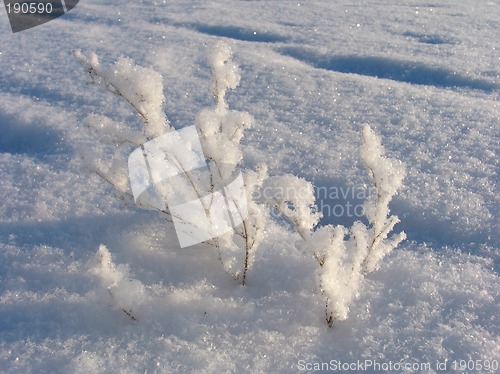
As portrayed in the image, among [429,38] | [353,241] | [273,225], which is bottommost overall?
[273,225]

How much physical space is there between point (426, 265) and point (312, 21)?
11.8 feet

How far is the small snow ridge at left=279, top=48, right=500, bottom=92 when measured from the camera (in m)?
3.45

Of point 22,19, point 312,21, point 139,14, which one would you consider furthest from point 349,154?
point 22,19

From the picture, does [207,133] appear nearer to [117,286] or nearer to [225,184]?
[225,184]

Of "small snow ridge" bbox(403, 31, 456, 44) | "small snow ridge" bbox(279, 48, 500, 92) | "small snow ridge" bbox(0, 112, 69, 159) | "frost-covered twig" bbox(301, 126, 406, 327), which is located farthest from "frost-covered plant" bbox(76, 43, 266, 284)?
"small snow ridge" bbox(403, 31, 456, 44)

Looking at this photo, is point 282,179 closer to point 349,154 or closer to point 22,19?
point 349,154

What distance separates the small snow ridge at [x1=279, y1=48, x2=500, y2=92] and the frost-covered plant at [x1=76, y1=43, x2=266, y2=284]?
2.28 meters

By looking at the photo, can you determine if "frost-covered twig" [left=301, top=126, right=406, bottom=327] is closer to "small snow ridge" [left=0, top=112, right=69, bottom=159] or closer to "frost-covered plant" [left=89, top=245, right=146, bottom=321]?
"frost-covered plant" [left=89, top=245, right=146, bottom=321]

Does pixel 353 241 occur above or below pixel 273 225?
above

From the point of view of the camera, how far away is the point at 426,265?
6.23ft

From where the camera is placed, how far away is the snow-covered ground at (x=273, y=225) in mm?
1587

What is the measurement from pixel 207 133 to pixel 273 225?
2.45 feet

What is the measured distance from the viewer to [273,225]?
2.11m

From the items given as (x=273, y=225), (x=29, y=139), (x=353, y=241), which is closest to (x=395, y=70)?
(x=273, y=225)
